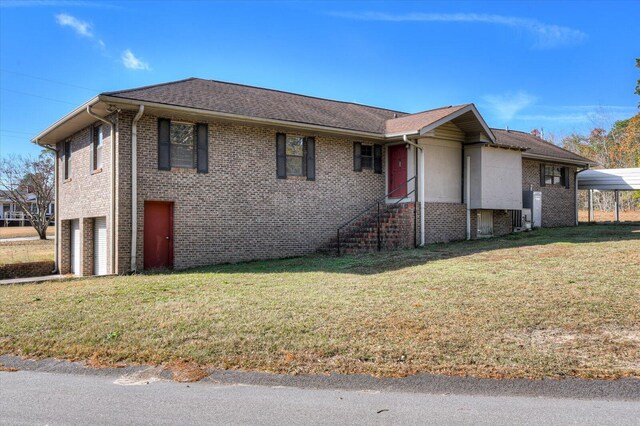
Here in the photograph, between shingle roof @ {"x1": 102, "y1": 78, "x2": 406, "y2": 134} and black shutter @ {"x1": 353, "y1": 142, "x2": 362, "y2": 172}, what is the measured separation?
2.17 ft

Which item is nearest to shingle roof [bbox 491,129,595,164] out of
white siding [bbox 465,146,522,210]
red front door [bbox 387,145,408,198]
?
white siding [bbox 465,146,522,210]

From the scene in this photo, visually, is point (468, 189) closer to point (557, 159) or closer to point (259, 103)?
point (557, 159)

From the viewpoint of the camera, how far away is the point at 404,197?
18.0 meters

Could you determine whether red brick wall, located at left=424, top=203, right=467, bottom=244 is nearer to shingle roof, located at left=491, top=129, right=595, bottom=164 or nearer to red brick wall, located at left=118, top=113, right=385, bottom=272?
red brick wall, located at left=118, top=113, right=385, bottom=272

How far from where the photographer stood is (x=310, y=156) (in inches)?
673

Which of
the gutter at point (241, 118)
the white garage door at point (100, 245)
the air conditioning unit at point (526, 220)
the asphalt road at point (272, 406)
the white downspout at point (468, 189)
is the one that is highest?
the gutter at point (241, 118)

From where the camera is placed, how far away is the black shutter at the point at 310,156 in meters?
17.1

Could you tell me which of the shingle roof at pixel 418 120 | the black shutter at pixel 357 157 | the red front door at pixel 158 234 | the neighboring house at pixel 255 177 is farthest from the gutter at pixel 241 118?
the red front door at pixel 158 234

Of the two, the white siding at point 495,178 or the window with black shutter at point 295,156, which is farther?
the white siding at point 495,178

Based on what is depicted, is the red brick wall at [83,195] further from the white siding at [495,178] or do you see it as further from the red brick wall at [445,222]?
the white siding at [495,178]

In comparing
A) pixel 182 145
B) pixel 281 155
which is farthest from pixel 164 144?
pixel 281 155

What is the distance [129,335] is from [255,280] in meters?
4.40

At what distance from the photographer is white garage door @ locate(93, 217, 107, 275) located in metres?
15.9

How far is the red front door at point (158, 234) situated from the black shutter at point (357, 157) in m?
6.57
